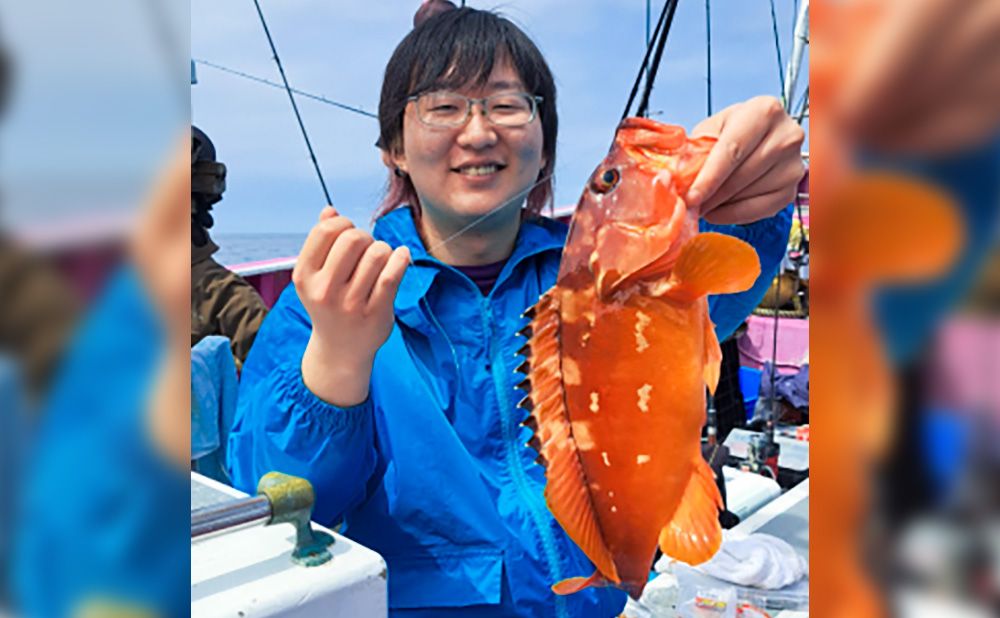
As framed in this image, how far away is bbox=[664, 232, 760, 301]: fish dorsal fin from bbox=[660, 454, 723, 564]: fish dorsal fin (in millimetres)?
210

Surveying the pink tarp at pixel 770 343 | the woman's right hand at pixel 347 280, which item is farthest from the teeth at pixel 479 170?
the pink tarp at pixel 770 343

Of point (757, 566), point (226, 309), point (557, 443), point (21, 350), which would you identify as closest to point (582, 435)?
point (557, 443)

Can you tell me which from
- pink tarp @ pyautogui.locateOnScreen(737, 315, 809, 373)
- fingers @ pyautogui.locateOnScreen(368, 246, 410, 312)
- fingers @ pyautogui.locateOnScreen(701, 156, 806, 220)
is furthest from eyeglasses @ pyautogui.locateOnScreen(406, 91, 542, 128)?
pink tarp @ pyautogui.locateOnScreen(737, 315, 809, 373)

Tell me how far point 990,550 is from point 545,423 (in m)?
0.68

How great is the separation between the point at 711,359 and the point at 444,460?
0.69 meters

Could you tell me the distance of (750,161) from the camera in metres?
0.87

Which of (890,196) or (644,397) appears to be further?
(644,397)

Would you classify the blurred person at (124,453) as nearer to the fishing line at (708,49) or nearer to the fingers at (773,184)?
the fingers at (773,184)

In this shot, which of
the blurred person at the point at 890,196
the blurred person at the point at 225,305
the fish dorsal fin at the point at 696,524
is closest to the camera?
the blurred person at the point at 890,196

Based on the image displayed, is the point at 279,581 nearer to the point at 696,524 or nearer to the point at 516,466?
the point at 516,466

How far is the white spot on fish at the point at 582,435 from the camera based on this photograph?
0.91 meters

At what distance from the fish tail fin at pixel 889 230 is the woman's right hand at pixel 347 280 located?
719 mm

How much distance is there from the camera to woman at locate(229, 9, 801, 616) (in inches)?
50.4

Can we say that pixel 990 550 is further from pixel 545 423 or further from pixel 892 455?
pixel 545 423
